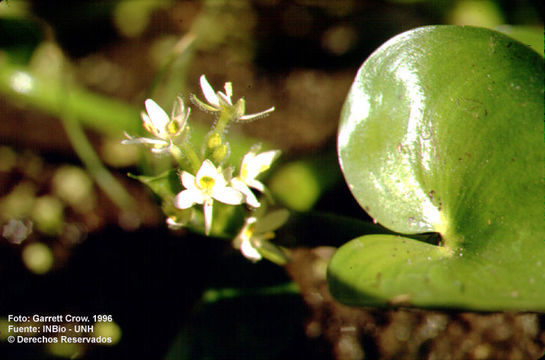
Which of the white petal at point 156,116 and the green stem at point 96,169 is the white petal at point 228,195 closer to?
the white petal at point 156,116

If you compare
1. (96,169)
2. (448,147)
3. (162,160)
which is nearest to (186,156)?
(448,147)

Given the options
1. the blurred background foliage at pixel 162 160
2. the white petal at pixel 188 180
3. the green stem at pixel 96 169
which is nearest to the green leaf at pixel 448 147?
the blurred background foliage at pixel 162 160


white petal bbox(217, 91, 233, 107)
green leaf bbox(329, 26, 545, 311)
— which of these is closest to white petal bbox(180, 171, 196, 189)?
white petal bbox(217, 91, 233, 107)

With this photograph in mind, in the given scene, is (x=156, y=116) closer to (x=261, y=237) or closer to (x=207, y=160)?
(x=207, y=160)

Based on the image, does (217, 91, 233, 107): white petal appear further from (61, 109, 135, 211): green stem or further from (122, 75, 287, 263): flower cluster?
(61, 109, 135, 211): green stem

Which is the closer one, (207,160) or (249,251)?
(207,160)
